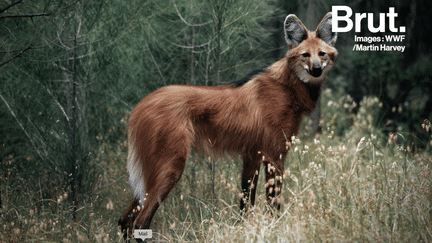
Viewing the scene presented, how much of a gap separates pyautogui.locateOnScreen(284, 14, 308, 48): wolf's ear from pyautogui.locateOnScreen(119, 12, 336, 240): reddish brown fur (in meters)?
0.05

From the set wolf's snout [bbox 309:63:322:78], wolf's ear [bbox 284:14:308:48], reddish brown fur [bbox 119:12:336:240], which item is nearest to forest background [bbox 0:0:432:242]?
reddish brown fur [bbox 119:12:336:240]

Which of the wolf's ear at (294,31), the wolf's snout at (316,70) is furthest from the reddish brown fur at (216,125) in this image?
the wolf's snout at (316,70)

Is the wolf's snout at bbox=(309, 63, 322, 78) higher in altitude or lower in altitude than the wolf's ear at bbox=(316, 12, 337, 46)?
lower

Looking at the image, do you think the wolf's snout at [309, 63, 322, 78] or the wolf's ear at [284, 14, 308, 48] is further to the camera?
the wolf's ear at [284, 14, 308, 48]

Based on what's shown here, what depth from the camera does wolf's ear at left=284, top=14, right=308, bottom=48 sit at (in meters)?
3.21

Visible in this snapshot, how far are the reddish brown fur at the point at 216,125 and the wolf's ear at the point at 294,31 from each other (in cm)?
5

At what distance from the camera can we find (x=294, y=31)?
324cm

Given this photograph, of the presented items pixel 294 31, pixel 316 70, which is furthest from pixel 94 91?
pixel 316 70

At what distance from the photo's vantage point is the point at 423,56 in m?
6.59

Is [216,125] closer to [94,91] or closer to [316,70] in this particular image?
[316,70]

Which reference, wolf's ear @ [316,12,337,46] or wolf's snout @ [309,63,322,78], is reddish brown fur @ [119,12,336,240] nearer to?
wolf's ear @ [316,12,337,46]

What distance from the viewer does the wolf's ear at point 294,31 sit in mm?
3209

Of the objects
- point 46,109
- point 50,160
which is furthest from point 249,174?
point 46,109

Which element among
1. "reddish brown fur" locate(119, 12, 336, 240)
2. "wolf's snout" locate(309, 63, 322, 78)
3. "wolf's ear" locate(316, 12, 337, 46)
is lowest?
"reddish brown fur" locate(119, 12, 336, 240)
